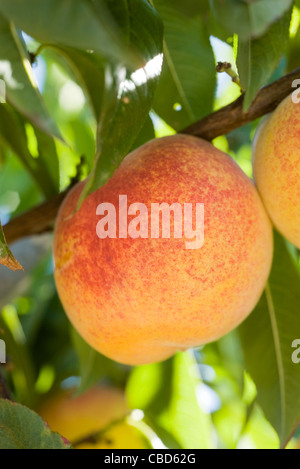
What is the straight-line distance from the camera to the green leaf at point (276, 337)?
42.8 inches

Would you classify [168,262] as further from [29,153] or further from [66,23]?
[29,153]

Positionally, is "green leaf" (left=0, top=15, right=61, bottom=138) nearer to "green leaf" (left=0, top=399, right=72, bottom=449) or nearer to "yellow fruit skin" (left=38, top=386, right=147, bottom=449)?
"green leaf" (left=0, top=399, right=72, bottom=449)

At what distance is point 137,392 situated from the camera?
1.42 meters

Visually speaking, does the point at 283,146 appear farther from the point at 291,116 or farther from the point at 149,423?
the point at 149,423

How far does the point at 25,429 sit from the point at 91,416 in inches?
34.0

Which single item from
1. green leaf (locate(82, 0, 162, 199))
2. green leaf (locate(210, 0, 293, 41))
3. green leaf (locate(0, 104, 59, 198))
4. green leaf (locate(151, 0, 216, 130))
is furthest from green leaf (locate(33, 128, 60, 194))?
green leaf (locate(210, 0, 293, 41))

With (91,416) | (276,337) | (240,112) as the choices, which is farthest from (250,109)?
(91,416)

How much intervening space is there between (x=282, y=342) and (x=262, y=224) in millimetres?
307

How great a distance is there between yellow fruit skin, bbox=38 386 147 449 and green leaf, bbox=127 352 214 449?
120 mm

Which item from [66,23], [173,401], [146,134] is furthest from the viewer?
[173,401]

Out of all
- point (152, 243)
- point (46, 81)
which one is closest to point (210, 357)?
point (152, 243)

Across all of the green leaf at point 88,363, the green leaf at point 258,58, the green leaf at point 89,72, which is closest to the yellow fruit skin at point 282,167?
the green leaf at point 258,58

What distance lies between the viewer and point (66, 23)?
0.47 meters

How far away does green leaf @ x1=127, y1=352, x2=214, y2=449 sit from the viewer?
1.32 meters
